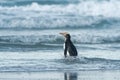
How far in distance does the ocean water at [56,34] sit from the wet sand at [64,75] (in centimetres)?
43

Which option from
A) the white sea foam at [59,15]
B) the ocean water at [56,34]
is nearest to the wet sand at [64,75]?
the ocean water at [56,34]

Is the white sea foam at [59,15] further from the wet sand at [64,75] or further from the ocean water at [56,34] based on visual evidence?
the wet sand at [64,75]

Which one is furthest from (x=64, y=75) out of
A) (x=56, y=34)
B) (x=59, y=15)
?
(x=59, y=15)

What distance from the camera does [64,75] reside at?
49.5 ft

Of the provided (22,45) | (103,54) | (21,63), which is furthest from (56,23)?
(21,63)

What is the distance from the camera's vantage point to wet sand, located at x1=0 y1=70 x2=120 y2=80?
14.7 m

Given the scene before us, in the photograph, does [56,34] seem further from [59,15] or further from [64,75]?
[64,75]

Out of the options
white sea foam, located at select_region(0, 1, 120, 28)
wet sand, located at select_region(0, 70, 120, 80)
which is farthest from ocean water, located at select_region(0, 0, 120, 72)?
wet sand, located at select_region(0, 70, 120, 80)

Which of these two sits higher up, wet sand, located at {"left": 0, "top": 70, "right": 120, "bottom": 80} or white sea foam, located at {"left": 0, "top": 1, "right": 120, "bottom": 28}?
wet sand, located at {"left": 0, "top": 70, "right": 120, "bottom": 80}

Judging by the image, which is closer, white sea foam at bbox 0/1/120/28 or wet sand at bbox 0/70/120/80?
wet sand at bbox 0/70/120/80

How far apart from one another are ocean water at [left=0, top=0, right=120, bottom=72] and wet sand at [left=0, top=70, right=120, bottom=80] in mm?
429

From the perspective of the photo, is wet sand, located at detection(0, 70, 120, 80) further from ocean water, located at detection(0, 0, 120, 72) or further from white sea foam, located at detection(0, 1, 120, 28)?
white sea foam, located at detection(0, 1, 120, 28)

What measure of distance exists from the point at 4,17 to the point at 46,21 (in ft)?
7.21

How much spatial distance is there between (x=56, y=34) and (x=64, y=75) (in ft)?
32.0
